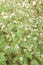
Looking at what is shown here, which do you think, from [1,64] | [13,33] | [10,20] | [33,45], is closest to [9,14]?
[10,20]

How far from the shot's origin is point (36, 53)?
421cm

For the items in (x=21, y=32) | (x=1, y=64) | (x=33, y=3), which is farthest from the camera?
(x=33, y=3)

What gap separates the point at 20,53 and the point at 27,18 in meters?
1.22

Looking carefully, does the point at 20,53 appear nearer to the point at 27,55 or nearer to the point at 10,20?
the point at 27,55

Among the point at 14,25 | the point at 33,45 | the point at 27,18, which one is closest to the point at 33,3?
the point at 27,18

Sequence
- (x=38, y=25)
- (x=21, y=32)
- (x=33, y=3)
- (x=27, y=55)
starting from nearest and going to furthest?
(x=27, y=55) → (x=21, y=32) → (x=38, y=25) → (x=33, y=3)

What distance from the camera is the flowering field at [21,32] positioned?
4175 millimetres

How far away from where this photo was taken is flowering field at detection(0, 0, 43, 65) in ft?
13.7

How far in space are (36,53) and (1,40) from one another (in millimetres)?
822

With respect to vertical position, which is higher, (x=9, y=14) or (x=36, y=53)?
(x=9, y=14)

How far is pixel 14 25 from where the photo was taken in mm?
4801

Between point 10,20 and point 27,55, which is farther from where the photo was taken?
point 10,20

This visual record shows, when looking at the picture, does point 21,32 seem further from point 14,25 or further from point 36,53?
point 36,53

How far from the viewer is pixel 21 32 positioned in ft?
15.1
